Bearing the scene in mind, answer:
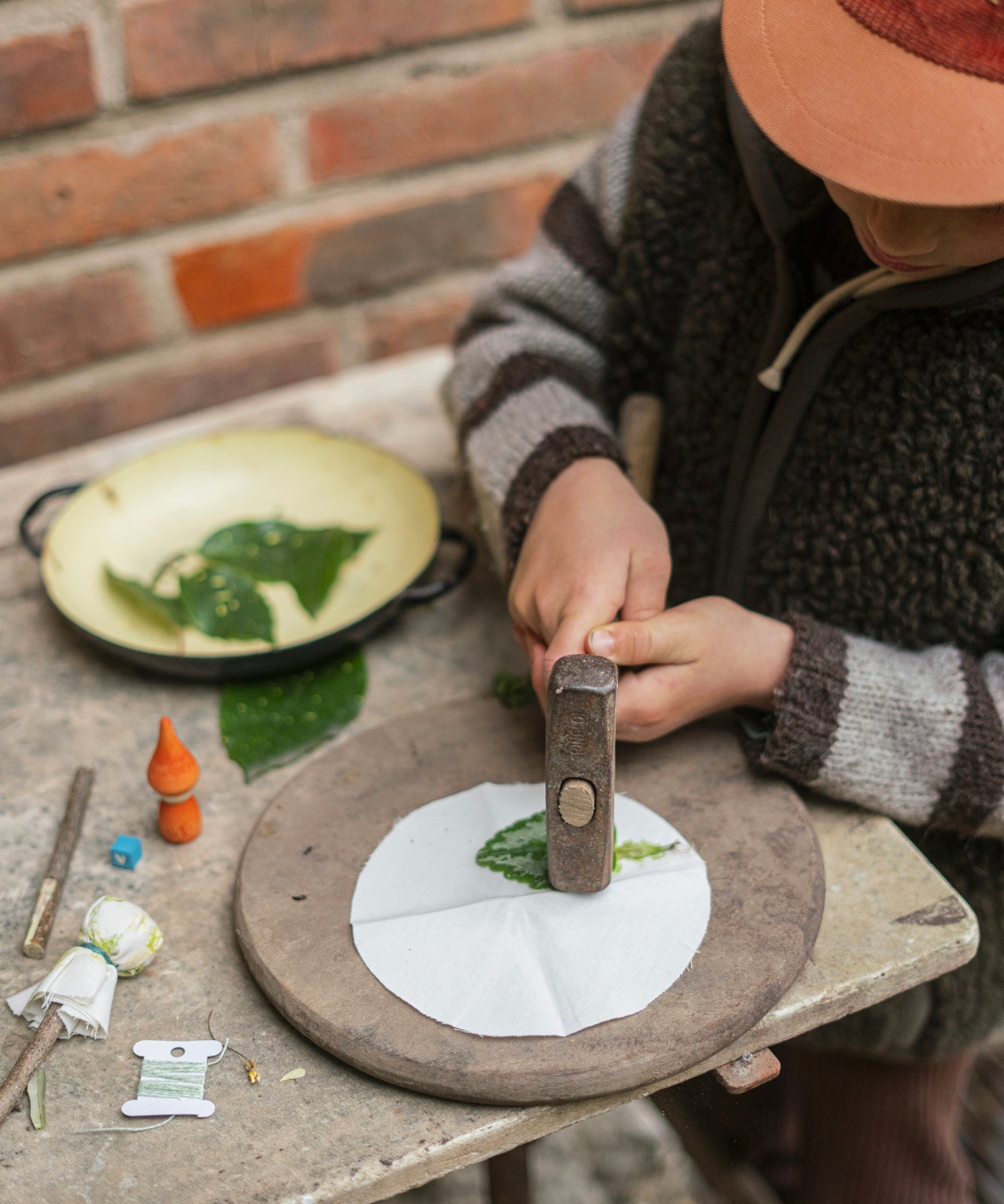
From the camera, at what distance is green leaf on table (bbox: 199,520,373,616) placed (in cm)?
83

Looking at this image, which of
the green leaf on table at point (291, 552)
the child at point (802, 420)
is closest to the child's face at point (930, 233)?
the child at point (802, 420)

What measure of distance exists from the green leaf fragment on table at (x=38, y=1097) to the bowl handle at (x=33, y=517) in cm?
43

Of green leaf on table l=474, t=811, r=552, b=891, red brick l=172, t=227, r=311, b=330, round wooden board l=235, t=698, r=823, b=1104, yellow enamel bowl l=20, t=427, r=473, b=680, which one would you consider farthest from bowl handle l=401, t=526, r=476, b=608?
red brick l=172, t=227, r=311, b=330

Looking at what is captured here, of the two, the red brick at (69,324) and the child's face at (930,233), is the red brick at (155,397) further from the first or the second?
the child's face at (930,233)

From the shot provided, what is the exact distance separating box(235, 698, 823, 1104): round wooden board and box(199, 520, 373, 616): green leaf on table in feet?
0.52

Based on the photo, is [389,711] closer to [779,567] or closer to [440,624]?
[440,624]

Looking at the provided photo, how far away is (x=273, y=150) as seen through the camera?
1138 millimetres

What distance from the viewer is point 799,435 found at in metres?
0.73

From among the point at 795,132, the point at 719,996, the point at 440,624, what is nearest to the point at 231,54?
the point at 440,624

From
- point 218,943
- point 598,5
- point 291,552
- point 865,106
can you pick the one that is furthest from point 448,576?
point 598,5

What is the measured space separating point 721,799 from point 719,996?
14 centimetres

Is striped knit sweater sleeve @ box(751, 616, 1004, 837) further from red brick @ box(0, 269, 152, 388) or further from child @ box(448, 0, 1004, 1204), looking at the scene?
red brick @ box(0, 269, 152, 388)

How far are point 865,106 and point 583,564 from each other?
11.5 inches

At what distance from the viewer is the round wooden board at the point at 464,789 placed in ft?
1.68
